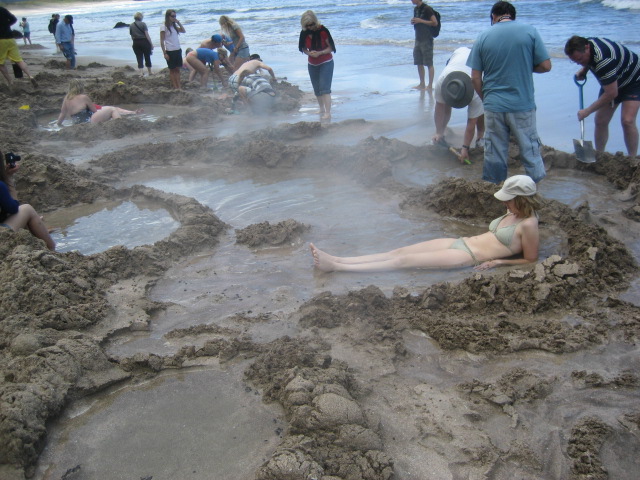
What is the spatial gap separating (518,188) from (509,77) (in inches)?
56.2

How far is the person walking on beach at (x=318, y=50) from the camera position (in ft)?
29.7

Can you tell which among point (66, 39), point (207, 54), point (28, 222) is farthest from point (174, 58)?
point (28, 222)

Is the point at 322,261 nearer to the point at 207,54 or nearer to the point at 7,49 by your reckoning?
the point at 207,54

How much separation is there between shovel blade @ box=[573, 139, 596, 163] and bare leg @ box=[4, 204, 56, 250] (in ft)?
19.4

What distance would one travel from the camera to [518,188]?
446 centimetres

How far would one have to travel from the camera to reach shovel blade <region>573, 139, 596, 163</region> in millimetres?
6418

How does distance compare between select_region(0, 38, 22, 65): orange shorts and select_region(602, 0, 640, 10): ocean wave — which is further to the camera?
select_region(602, 0, 640, 10): ocean wave

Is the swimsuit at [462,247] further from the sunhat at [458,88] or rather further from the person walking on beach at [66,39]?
the person walking on beach at [66,39]

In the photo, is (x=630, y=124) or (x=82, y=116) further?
(x=82, y=116)

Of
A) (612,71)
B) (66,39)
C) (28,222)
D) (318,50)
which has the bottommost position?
(28,222)

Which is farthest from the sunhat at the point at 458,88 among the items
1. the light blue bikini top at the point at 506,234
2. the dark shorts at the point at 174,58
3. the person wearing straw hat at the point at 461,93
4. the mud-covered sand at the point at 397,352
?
the dark shorts at the point at 174,58

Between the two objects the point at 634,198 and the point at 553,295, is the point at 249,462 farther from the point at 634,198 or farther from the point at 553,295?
the point at 634,198

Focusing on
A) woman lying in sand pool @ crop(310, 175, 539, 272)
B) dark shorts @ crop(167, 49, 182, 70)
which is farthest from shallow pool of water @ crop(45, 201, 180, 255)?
dark shorts @ crop(167, 49, 182, 70)

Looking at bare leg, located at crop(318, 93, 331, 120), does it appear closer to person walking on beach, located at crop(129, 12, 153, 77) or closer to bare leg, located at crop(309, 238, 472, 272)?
bare leg, located at crop(309, 238, 472, 272)
